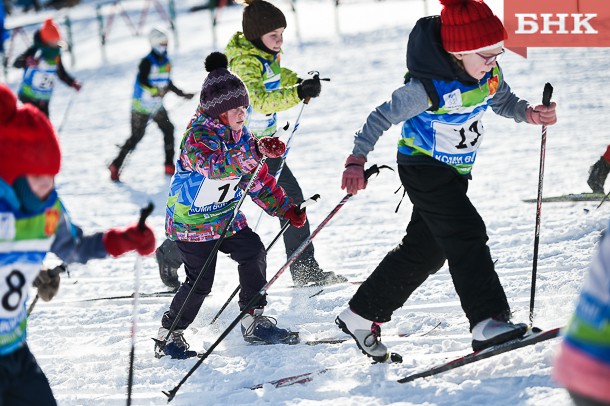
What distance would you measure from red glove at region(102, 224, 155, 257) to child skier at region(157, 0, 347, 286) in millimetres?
2283

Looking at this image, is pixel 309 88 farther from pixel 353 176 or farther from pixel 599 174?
pixel 599 174

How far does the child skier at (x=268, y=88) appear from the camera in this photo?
535cm

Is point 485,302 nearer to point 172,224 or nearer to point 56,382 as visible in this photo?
point 172,224

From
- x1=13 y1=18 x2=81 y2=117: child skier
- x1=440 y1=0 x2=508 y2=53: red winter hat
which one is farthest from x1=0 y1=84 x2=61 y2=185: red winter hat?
x1=13 y1=18 x2=81 y2=117: child skier

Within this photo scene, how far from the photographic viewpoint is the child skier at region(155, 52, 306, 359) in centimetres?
420

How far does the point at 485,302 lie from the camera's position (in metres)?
3.77

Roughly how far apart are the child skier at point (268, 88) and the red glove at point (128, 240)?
7.49 feet

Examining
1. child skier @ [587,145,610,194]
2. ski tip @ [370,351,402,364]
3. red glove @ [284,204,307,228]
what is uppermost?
red glove @ [284,204,307,228]

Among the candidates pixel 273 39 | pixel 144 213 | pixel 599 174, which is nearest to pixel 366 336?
pixel 144 213

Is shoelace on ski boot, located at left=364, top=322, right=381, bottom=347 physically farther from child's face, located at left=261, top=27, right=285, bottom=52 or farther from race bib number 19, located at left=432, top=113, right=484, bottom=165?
child's face, located at left=261, top=27, right=285, bottom=52

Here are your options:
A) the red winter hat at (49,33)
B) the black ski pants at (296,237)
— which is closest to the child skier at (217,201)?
the black ski pants at (296,237)

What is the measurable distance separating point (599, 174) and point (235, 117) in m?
3.46

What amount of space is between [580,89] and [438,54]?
8.01 metres

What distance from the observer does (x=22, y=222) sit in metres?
2.85
